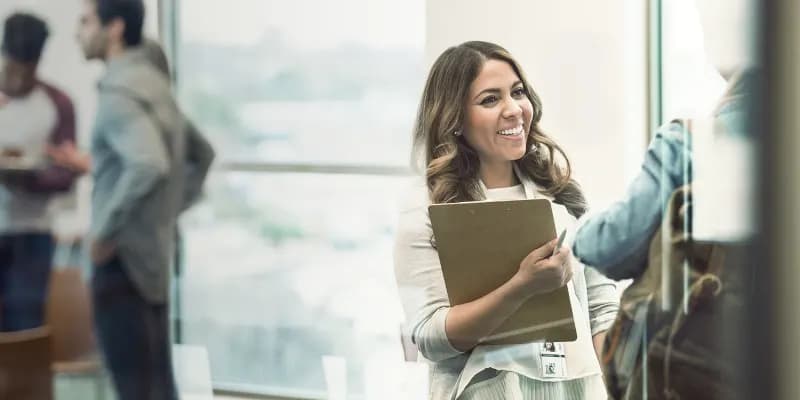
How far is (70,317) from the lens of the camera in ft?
7.32

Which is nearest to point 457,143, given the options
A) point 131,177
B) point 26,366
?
point 131,177

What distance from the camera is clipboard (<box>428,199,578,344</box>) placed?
2020mm

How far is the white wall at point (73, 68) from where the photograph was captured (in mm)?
2186

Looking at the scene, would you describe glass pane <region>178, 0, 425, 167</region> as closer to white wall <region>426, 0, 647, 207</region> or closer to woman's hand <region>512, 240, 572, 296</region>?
white wall <region>426, 0, 647, 207</region>

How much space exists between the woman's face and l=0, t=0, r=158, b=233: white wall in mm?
738

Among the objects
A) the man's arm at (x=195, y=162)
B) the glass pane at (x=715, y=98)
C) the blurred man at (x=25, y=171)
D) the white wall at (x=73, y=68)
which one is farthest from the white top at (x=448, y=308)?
the blurred man at (x=25, y=171)

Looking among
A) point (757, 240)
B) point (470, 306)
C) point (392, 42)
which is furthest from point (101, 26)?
point (757, 240)

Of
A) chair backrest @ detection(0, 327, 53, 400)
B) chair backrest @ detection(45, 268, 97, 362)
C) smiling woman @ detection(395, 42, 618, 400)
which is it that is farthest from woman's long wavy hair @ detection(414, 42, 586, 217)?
chair backrest @ detection(0, 327, 53, 400)

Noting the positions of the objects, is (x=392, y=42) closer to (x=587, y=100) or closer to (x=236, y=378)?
(x=587, y=100)

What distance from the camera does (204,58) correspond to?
2164 millimetres

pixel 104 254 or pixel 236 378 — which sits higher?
pixel 104 254

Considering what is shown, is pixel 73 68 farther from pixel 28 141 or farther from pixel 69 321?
pixel 69 321

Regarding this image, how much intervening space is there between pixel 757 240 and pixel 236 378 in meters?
1.15

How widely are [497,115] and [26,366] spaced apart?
1.21 metres
